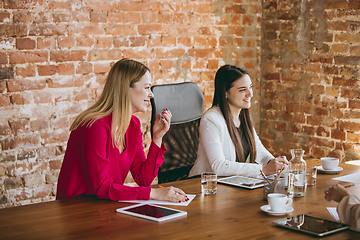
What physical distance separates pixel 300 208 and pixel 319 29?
231 centimetres

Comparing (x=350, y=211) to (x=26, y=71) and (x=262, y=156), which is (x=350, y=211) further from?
(x=26, y=71)

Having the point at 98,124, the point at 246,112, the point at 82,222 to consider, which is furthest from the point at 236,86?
the point at 82,222

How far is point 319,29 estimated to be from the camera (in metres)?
3.63

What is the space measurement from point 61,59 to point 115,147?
1260 millimetres

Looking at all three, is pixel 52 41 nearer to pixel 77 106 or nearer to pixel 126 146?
pixel 77 106

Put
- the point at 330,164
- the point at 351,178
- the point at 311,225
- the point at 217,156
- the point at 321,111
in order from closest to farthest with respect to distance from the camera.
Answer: the point at 311,225
the point at 351,178
the point at 330,164
the point at 217,156
the point at 321,111

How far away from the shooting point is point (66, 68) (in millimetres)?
3088

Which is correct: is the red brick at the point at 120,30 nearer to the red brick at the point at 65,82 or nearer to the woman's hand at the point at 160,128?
the red brick at the point at 65,82

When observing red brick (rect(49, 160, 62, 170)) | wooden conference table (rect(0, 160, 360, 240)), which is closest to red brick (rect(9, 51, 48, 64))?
red brick (rect(49, 160, 62, 170))

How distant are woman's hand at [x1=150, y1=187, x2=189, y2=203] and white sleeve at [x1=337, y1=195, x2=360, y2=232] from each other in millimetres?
595

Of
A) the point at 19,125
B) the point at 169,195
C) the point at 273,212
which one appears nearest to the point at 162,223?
the point at 169,195

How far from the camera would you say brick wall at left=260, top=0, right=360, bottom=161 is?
3.44 m

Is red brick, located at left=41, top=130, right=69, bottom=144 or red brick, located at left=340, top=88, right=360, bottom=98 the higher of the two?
red brick, located at left=340, top=88, right=360, bottom=98

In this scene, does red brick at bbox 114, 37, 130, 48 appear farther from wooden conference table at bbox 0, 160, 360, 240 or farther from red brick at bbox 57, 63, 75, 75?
wooden conference table at bbox 0, 160, 360, 240
